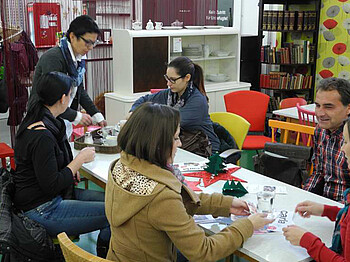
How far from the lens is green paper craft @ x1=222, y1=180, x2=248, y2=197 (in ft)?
8.12

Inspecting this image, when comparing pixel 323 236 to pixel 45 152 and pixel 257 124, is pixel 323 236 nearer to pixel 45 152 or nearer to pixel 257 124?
pixel 45 152

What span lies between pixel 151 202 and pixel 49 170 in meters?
0.88

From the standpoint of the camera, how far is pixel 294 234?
74.0 inches

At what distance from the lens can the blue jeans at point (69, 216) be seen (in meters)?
2.45

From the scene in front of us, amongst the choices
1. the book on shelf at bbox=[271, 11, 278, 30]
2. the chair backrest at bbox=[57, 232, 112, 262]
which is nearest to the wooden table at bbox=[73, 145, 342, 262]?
the chair backrest at bbox=[57, 232, 112, 262]

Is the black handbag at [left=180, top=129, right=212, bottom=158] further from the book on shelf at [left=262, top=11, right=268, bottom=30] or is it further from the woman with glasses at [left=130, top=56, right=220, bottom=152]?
the book on shelf at [left=262, top=11, right=268, bottom=30]

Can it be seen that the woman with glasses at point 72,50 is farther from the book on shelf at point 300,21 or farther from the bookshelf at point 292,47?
the book on shelf at point 300,21

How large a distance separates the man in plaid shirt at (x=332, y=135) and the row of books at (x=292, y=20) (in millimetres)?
4296

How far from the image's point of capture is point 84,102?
3.87 meters

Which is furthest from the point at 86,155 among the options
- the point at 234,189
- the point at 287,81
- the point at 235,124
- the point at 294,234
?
the point at 287,81

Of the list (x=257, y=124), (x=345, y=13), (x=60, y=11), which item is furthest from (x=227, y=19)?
(x=257, y=124)

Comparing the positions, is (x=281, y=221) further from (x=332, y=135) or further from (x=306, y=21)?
(x=306, y=21)

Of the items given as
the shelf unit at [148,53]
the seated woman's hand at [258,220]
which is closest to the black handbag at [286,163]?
the seated woman's hand at [258,220]

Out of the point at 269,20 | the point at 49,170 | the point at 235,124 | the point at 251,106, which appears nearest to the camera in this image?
the point at 49,170
